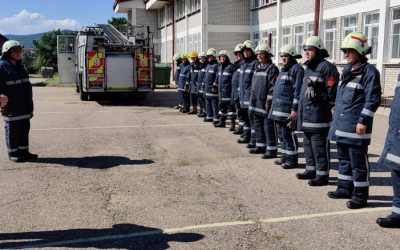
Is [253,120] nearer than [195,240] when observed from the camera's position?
No

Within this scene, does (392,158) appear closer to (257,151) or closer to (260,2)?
(257,151)

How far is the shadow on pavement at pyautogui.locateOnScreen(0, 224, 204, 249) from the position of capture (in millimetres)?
4121

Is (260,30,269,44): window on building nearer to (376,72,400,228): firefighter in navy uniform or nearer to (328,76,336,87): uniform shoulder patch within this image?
(328,76,336,87): uniform shoulder patch

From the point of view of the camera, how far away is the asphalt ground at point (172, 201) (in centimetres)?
427

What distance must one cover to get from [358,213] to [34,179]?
14.9ft

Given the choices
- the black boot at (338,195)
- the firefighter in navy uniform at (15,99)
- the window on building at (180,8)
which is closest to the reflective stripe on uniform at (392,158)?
the black boot at (338,195)

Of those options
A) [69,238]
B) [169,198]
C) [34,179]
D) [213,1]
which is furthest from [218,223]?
[213,1]

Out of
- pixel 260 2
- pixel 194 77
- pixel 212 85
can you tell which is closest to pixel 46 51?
pixel 260 2

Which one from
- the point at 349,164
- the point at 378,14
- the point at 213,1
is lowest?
the point at 349,164

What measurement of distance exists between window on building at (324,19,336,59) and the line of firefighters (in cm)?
864

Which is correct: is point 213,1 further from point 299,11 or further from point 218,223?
point 218,223

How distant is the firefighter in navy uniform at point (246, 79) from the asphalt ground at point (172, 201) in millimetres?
518

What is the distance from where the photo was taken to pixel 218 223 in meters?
4.66

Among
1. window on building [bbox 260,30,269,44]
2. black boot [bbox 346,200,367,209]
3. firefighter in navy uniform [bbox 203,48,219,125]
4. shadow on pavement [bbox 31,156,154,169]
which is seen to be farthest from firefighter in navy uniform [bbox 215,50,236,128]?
window on building [bbox 260,30,269,44]
